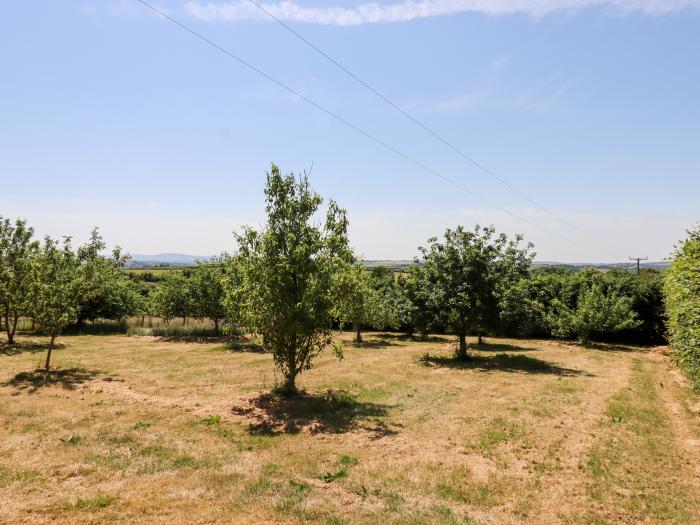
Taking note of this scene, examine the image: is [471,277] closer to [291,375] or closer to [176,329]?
[291,375]

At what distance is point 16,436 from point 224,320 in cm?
2517

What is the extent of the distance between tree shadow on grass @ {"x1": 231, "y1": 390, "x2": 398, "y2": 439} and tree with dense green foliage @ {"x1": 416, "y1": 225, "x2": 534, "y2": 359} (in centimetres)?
955

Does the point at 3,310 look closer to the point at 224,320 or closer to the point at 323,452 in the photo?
the point at 224,320

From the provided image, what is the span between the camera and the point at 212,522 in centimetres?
686

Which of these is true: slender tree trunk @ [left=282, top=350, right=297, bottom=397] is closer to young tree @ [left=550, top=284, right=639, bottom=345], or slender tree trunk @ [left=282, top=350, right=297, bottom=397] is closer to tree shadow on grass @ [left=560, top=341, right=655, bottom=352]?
tree shadow on grass @ [left=560, top=341, right=655, bottom=352]

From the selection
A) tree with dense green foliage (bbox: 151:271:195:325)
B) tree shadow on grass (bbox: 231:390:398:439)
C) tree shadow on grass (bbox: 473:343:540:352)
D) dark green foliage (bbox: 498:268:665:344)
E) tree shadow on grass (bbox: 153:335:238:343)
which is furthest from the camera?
tree with dense green foliage (bbox: 151:271:195:325)

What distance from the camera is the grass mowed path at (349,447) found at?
24.4 feet

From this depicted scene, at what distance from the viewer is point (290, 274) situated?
14609mm

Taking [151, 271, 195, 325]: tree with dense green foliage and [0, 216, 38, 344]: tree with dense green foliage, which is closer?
[0, 216, 38, 344]: tree with dense green foliage

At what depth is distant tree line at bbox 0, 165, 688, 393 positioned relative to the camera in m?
14.4

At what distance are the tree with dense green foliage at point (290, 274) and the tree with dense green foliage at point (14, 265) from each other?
16.1 meters

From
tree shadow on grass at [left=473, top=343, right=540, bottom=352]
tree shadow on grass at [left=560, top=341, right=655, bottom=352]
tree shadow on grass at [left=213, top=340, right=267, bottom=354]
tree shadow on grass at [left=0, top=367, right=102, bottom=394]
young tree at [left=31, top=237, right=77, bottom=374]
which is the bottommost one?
tree shadow on grass at [left=0, top=367, right=102, bottom=394]

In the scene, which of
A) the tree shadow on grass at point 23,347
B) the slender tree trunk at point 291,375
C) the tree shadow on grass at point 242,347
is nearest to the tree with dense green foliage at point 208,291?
the tree shadow on grass at point 242,347

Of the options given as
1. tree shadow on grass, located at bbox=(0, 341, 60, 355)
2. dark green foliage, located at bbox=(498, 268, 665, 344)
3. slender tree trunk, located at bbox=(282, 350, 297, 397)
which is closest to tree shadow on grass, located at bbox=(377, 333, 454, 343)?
dark green foliage, located at bbox=(498, 268, 665, 344)
